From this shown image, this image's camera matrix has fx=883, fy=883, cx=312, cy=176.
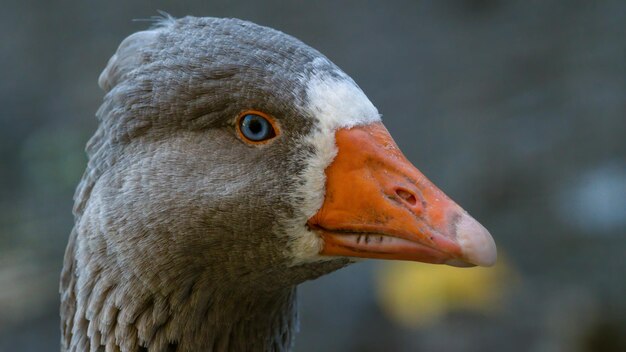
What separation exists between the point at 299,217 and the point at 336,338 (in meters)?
4.70

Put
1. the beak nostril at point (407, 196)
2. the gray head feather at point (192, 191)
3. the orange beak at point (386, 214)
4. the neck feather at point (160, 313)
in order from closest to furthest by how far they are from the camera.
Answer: the orange beak at point (386, 214) < the beak nostril at point (407, 196) < the gray head feather at point (192, 191) < the neck feather at point (160, 313)

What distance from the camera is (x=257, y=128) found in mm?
3277

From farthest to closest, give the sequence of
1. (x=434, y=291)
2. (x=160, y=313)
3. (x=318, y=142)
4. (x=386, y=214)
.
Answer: (x=434, y=291) → (x=160, y=313) → (x=318, y=142) → (x=386, y=214)

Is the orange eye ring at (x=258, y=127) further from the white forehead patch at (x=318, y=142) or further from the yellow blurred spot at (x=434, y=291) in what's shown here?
the yellow blurred spot at (x=434, y=291)

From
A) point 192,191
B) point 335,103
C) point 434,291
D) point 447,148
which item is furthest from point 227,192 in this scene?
point 447,148

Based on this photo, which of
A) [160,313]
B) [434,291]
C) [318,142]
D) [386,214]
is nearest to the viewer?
[386,214]

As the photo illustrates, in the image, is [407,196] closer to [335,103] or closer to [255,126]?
[335,103]

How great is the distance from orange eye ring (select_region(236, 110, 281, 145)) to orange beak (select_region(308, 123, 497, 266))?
0.25 metres

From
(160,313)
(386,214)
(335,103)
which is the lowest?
(160,313)

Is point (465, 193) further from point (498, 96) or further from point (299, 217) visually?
point (299, 217)

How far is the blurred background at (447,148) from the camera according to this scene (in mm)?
7656

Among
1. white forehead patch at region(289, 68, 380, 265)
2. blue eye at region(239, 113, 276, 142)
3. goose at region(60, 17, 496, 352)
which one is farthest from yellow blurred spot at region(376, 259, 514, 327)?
blue eye at region(239, 113, 276, 142)

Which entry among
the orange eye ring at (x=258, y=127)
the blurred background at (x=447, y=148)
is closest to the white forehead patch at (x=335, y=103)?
the orange eye ring at (x=258, y=127)

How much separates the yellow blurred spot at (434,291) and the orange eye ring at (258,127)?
462 cm
